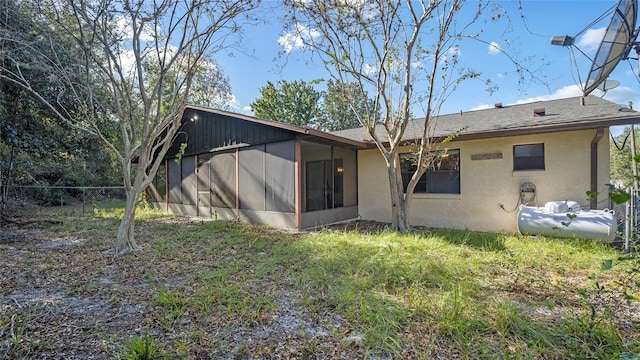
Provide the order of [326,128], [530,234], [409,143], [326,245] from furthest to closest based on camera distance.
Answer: [326,128] < [409,143] < [530,234] < [326,245]

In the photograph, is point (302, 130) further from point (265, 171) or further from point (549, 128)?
point (549, 128)

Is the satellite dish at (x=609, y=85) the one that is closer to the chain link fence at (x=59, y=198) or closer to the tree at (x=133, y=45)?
the tree at (x=133, y=45)

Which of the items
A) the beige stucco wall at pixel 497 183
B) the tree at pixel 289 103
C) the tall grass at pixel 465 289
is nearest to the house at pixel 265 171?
the beige stucco wall at pixel 497 183

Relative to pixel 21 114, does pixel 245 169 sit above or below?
below

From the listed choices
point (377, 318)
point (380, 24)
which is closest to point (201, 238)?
point (377, 318)

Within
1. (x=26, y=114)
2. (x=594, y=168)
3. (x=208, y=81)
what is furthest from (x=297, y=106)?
(x=594, y=168)

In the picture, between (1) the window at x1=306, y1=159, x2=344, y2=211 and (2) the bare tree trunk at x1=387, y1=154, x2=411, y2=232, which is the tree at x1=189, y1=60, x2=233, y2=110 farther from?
(2) the bare tree trunk at x1=387, y1=154, x2=411, y2=232

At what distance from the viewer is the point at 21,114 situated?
8.12 metres

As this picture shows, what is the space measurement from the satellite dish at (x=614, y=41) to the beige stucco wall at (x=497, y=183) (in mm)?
2124

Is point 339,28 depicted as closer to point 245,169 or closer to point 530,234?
point 245,169

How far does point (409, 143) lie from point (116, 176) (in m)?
17.5

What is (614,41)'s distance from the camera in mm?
3521

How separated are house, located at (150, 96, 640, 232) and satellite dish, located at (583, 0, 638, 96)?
1.90 m

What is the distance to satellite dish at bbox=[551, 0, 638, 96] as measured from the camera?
3.24 m
